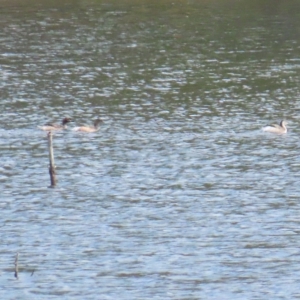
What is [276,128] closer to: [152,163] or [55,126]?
[152,163]

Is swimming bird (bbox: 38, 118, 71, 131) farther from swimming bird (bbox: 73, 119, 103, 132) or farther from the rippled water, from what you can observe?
swimming bird (bbox: 73, 119, 103, 132)

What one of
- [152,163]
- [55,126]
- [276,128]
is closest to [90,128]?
[55,126]

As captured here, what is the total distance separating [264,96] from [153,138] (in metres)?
11.5

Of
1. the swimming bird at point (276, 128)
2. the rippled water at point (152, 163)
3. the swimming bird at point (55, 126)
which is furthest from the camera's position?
the swimming bird at point (55, 126)

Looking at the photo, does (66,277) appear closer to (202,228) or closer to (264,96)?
(202,228)

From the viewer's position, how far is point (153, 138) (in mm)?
40656

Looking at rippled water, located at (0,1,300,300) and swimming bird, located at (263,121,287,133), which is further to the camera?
swimming bird, located at (263,121,287,133)

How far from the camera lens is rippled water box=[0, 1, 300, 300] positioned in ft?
80.3

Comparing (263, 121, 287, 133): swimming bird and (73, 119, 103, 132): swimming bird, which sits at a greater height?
(263, 121, 287, 133): swimming bird

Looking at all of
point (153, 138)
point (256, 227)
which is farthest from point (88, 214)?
point (153, 138)

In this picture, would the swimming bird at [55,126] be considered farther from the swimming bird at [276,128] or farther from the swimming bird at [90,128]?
the swimming bird at [276,128]

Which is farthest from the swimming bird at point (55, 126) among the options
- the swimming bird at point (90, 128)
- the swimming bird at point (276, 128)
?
the swimming bird at point (276, 128)

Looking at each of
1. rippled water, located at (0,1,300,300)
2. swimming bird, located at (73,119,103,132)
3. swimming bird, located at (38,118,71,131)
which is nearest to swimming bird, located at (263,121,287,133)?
rippled water, located at (0,1,300,300)

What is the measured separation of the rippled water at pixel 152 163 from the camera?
80.3 ft
